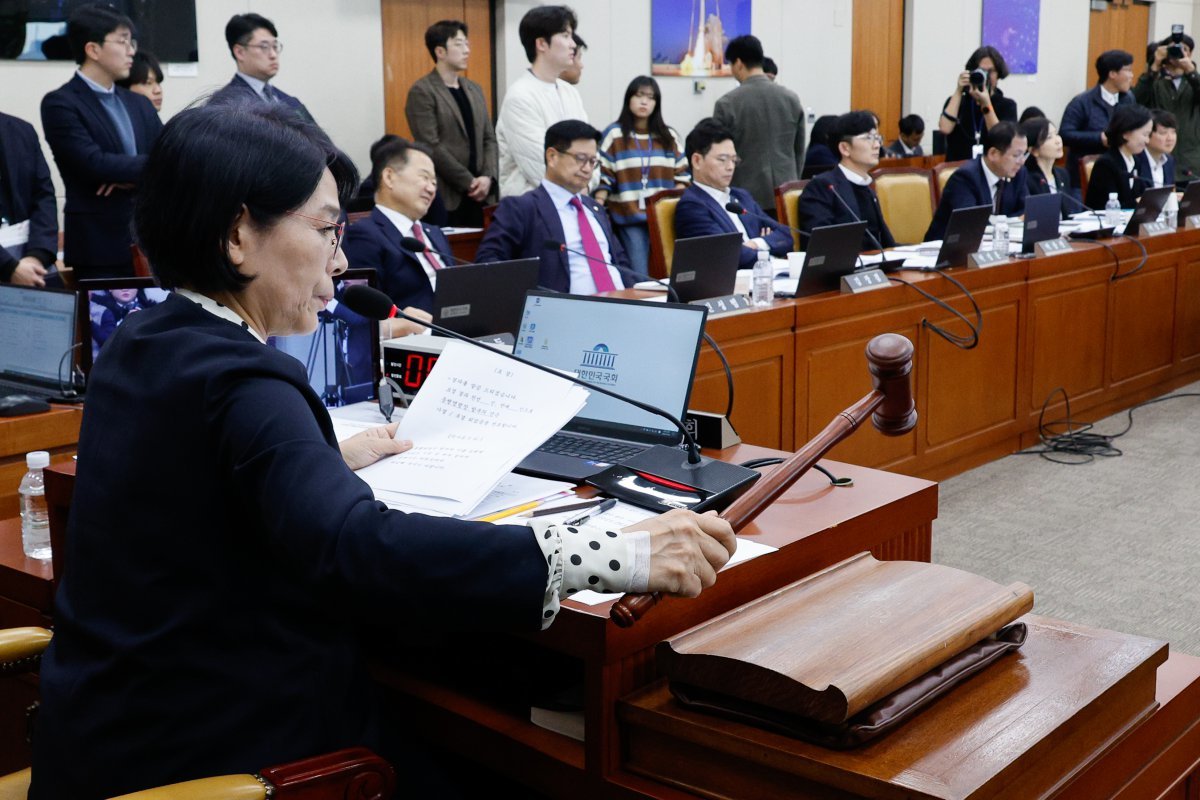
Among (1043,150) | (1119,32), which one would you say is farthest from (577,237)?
(1119,32)

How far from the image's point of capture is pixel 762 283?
3.42m

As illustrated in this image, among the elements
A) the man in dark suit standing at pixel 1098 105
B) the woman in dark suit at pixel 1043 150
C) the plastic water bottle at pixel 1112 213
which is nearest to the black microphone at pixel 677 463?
the plastic water bottle at pixel 1112 213

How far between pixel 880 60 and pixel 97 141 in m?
6.77

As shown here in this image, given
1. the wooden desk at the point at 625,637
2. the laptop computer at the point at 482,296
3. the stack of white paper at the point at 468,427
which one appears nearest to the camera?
the wooden desk at the point at 625,637

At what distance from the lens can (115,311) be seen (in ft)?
7.42

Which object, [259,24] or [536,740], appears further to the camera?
[259,24]

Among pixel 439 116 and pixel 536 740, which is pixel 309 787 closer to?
pixel 536 740

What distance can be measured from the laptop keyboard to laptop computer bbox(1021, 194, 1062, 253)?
9.82 feet

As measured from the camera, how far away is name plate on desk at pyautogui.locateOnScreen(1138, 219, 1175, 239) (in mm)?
4926

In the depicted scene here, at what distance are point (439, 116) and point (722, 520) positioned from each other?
185 inches

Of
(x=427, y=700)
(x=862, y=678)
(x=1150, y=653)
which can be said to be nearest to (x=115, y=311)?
(x=427, y=700)

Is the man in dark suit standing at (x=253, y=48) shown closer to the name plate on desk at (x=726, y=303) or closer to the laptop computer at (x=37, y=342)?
the name plate on desk at (x=726, y=303)

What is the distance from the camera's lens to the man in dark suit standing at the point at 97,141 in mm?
3748

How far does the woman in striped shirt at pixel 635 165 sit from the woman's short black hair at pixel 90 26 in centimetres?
218
